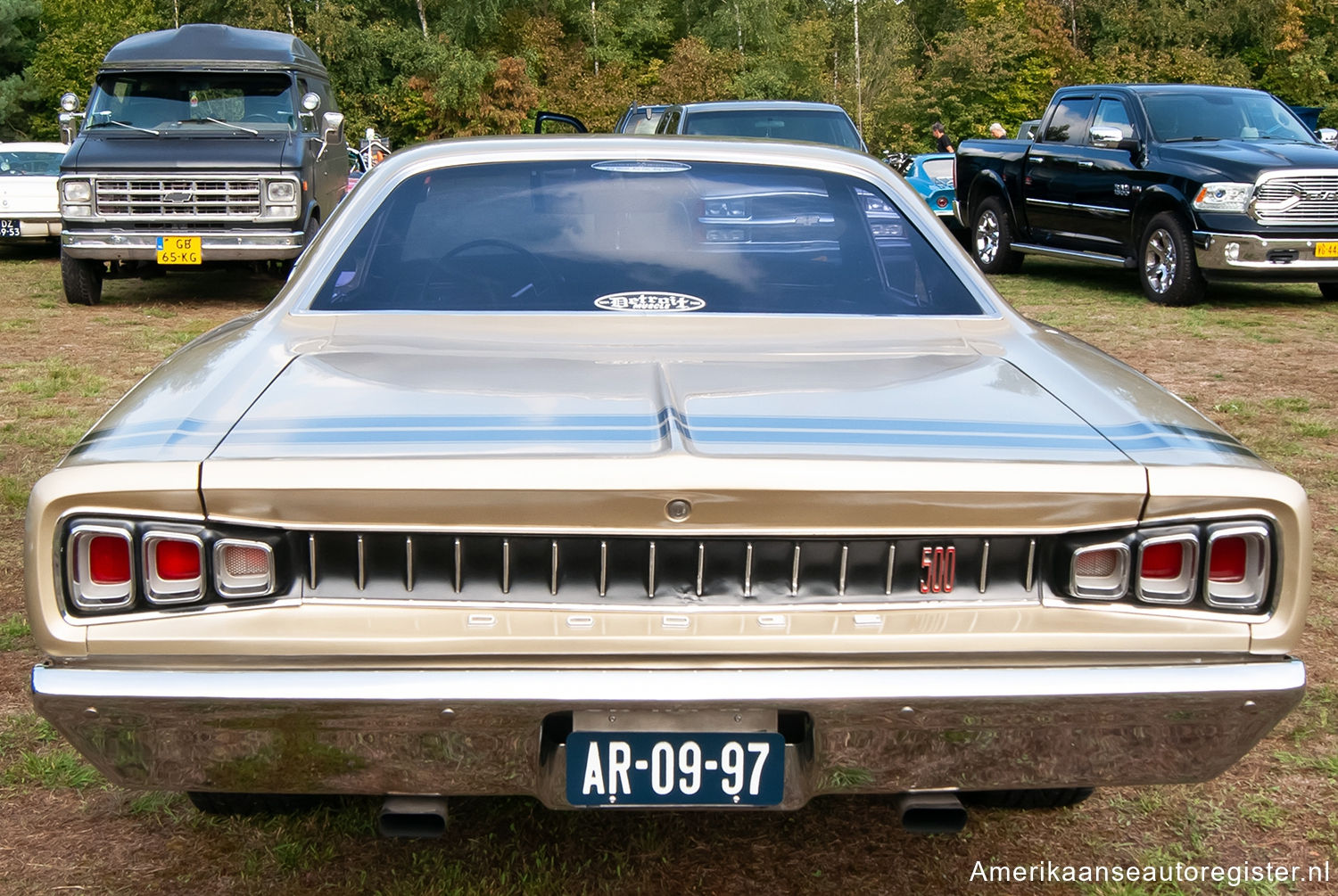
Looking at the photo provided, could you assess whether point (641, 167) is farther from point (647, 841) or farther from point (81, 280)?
point (81, 280)

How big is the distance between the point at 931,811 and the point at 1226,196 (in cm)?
969

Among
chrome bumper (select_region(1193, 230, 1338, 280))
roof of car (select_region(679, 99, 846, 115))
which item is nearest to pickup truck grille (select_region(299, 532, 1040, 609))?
chrome bumper (select_region(1193, 230, 1338, 280))

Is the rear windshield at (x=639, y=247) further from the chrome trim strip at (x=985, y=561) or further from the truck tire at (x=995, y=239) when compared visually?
the truck tire at (x=995, y=239)

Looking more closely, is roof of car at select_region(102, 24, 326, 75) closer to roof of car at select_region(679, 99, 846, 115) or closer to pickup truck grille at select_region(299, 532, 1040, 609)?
roof of car at select_region(679, 99, 846, 115)

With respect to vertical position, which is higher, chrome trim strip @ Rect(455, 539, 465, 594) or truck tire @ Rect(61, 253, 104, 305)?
chrome trim strip @ Rect(455, 539, 465, 594)

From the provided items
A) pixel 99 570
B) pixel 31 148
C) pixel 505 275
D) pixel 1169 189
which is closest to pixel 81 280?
pixel 31 148

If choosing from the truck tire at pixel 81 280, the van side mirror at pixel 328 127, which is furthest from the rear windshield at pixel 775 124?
the truck tire at pixel 81 280

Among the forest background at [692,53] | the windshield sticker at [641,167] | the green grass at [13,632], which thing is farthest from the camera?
the forest background at [692,53]

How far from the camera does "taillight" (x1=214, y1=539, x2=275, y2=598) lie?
2.16 meters

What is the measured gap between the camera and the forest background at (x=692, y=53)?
41.8 metres

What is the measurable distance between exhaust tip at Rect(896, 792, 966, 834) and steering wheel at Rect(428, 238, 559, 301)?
1.53 meters

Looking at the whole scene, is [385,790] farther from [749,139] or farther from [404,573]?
[749,139]

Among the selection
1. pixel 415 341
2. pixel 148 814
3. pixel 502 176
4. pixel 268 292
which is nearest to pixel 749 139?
pixel 502 176

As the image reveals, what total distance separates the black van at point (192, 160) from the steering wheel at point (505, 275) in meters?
8.39
